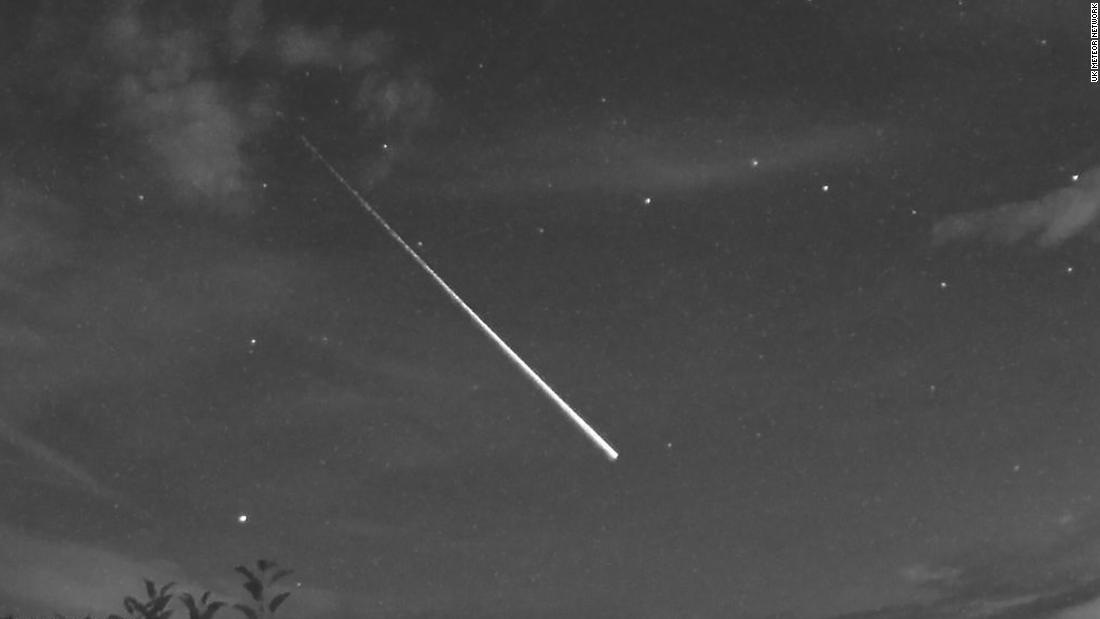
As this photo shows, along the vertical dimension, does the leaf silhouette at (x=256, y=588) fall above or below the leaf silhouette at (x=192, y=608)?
above

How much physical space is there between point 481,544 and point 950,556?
1969cm

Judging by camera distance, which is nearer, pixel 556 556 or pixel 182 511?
pixel 182 511

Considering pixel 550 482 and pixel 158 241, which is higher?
pixel 158 241

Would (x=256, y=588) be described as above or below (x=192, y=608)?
above

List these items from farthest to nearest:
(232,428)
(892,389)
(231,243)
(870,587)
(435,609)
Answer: (435,609) < (870,587) < (232,428) < (892,389) < (231,243)

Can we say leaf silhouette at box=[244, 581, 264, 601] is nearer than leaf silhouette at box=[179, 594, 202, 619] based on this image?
No

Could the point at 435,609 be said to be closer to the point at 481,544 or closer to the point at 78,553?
the point at 481,544

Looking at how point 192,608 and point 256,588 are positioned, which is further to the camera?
point 256,588

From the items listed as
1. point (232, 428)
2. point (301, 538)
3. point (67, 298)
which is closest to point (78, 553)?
point (301, 538)

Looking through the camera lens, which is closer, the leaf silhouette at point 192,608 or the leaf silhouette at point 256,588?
the leaf silhouette at point 192,608

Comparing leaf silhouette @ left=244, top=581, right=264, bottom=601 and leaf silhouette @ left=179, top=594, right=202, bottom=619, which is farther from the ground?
leaf silhouette @ left=244, top=581, right=264, bottom=601

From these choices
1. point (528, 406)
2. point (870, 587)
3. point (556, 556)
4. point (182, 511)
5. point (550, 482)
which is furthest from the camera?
point (870, 587)

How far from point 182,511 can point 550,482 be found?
1564cm

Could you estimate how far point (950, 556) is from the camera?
41594 mm
